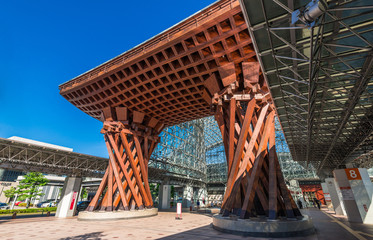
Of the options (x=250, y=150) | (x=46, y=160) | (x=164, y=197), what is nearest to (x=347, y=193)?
(x=250, y=150)

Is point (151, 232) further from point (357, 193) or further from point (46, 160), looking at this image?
point (46, 160)

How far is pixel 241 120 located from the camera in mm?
12836

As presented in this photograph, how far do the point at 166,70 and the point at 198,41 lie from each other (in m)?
4.04

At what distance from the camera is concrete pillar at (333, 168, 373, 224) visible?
1286 cm

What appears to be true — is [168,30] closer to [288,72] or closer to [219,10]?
[219,10]

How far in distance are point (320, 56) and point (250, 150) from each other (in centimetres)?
660

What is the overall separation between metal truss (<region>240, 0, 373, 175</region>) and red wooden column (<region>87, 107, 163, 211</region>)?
50.0 ft

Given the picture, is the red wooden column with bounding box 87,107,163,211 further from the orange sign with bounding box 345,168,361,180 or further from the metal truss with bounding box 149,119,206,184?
the orange sign with bounding box 345,168,361,180

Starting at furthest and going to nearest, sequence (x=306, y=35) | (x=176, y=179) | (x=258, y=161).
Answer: (x=176, y=179) → (x=258, y=161) → (x=306, y=35)

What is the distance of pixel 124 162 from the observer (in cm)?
2066

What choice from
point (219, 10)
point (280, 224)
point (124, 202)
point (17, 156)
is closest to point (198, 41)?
point (219, 10)

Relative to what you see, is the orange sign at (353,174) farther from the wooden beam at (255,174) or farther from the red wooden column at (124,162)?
the red wooden column at (124,162)

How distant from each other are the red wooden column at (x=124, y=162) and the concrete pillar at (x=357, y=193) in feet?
58.7

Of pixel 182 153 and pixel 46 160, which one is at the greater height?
pixel 182 153
